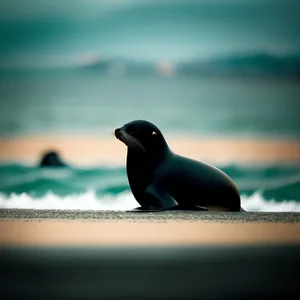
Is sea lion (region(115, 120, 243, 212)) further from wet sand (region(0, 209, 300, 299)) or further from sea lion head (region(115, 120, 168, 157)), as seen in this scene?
wet sand (region(0, 209, 300, 299))

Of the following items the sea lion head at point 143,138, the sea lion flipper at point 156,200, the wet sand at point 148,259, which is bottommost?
the wet sand at point 148,259

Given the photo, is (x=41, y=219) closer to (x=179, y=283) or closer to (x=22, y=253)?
(x=22, y=253)

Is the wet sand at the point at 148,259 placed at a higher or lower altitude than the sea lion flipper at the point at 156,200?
lower

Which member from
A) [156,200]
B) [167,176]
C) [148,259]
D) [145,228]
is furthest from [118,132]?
[148,259]

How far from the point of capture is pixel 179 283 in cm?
391

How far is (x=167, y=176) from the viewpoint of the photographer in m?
9.31

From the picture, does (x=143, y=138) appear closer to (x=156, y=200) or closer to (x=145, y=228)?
(x=156, y=200)

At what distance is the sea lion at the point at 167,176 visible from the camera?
922 centimetres

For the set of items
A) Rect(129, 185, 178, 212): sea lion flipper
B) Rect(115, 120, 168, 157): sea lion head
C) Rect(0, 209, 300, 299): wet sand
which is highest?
Rect(115, 120, 168, 157): sea lion head

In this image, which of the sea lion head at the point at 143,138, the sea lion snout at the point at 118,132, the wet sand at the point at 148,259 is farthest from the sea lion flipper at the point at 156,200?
the wet sand at the point at 148,259

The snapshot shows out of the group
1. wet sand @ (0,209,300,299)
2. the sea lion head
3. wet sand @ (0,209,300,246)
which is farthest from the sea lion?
wet sand @ (0,209,300,299)

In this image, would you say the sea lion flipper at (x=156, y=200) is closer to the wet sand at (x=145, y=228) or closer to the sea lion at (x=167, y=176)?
the sea lion at (x=167, y=176)

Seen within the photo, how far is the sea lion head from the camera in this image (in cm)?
943

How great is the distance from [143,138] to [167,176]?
53 cm
